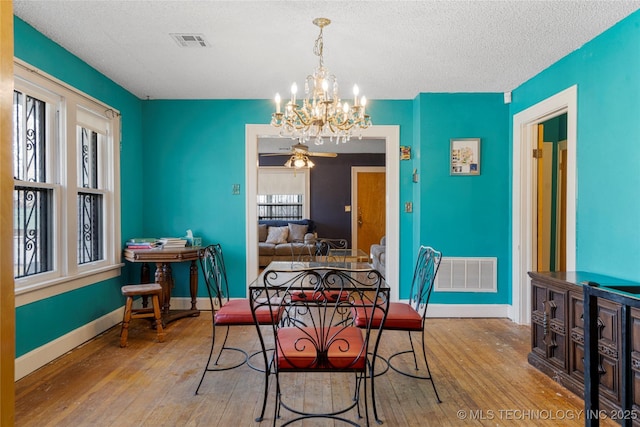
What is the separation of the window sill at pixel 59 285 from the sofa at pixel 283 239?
373 centimetres

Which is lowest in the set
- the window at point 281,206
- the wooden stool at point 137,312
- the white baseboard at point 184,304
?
the white baseboard at point 184,304

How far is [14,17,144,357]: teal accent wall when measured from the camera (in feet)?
9.34

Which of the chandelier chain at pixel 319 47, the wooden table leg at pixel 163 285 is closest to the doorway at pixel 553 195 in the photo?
the chandelier chain at pixel 319 47

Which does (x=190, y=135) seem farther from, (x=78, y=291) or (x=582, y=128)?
(x=582, y=128)

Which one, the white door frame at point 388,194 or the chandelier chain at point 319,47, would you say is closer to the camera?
the chandelier chain at point 319,47

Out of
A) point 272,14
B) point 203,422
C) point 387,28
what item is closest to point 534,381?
point 203,422

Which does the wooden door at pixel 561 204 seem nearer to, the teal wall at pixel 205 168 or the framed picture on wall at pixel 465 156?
the framed picture on wall at pixel 465 156

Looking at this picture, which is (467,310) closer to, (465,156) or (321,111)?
(465,156)

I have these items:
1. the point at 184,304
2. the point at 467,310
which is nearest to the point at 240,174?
the point at 184,304

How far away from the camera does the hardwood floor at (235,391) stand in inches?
89.9

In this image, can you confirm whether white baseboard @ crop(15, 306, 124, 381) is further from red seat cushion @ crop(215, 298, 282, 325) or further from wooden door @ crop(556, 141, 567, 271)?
wooden door @ crop(556, 141, 567, 271)

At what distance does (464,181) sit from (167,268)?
11.0ft

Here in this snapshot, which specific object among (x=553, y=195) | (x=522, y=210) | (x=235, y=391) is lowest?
(x=235, y=391)

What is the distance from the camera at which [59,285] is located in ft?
10.5
